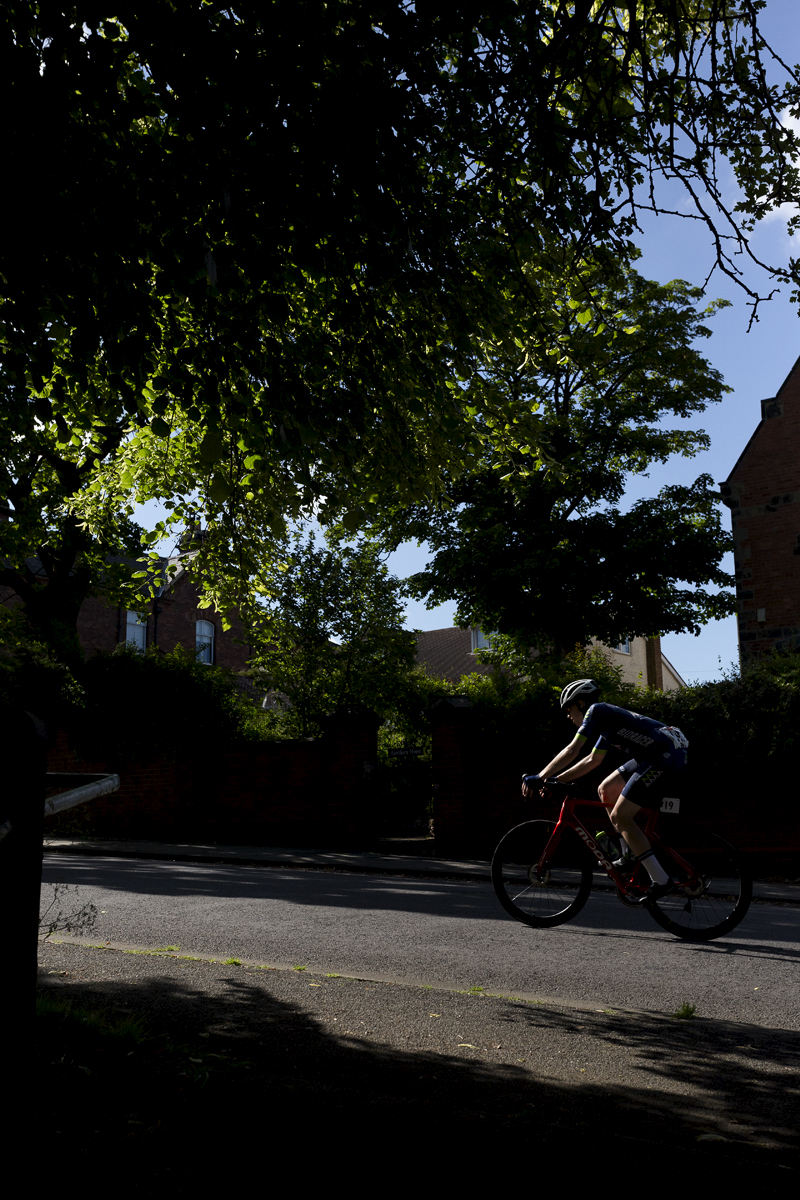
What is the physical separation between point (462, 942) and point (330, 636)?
12.1 m

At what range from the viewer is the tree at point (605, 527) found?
929 inches

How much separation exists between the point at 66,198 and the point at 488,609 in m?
20.4

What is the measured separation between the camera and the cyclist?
22.2 feet

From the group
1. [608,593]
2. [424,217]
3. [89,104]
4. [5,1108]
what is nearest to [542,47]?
[424,217]

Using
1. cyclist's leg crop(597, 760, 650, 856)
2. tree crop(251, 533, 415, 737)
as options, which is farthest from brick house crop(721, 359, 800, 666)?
cyclist's leg crop(597, 760, 650, 856)

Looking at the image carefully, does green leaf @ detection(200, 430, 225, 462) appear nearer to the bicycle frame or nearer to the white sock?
the bicycle frame

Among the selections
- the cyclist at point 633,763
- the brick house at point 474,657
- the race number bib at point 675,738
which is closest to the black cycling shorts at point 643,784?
the cyclist at point 633,763

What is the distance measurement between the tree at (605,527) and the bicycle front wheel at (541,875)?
1563cm

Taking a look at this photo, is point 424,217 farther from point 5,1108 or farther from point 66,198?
point 5,1108

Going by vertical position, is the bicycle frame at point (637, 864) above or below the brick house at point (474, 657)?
below

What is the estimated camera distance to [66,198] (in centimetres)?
491

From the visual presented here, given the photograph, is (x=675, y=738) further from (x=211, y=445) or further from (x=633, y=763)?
(x=211, y=445)

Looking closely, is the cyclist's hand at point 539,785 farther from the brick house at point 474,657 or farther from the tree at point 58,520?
the brick house at point 474,657

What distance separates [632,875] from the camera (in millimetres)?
6938
